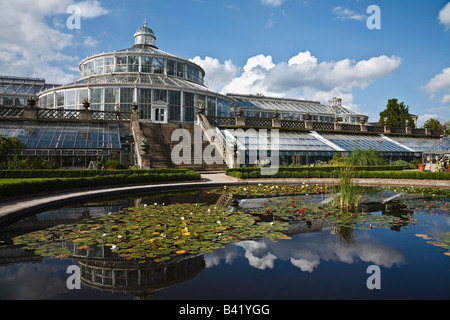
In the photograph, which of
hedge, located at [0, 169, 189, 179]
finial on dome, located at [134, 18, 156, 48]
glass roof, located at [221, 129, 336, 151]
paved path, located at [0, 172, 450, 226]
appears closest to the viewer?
paved path, located at [0, 172, 450, 226]

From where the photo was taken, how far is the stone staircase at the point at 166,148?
24.0 metres

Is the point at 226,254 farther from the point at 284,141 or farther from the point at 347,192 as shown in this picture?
the point at 284,141

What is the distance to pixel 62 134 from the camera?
80.9 ft

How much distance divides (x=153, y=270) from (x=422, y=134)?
51963 millimetres

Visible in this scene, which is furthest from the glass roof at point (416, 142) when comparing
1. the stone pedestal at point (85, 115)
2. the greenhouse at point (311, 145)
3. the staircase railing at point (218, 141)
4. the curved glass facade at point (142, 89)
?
the stone pedestal at point (85, 115)

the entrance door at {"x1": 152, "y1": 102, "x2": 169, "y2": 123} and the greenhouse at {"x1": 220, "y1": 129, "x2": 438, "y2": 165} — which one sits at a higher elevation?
the entrance door at {"x1": 152, "y1": 102, "x2": 169, "y2": 123}

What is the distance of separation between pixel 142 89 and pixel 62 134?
13.3 metres

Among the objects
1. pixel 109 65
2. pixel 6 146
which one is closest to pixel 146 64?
pixel 109 65

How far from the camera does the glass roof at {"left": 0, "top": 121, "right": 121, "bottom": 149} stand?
75.8ft

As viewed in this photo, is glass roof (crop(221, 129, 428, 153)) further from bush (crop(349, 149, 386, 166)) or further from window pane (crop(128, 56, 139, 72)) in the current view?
window pane (crop(128, 56, 139, 72))

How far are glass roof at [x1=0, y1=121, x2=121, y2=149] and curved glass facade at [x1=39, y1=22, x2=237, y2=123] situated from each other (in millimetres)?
9108

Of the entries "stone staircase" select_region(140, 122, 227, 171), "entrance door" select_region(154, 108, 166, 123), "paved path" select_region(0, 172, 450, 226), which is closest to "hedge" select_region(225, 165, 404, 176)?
"paved path" select_region(0, 172, 450, 226)

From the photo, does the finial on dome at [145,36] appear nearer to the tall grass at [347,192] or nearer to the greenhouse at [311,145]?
the greenhouse at [311,145]
